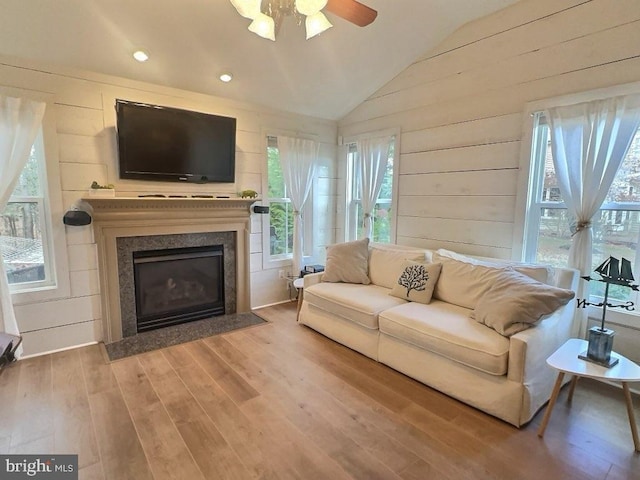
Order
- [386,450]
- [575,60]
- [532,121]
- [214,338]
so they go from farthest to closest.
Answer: [214,338] → [532,121] → [575,60] → [386,450]

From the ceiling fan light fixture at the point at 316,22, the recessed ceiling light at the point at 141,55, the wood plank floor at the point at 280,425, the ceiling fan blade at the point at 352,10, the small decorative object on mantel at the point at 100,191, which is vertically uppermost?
the recessed ceiling light at the point at 141,55

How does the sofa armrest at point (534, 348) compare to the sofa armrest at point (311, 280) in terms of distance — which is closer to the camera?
the sofa armrest at point (534, 348)

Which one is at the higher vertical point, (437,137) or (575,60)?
(575,60)

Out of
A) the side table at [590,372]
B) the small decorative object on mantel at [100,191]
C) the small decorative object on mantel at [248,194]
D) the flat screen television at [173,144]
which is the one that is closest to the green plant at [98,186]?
the small decorative object on mantel at [100,191]

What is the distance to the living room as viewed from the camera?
2516 mm

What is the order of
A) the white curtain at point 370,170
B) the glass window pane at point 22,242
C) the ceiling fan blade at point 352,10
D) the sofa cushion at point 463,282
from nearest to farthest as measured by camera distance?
the ceiling fan blade at point 352,10 < the sofa cushion at point 463,282 < the glass window pane at point 22,242 < the white curtain at point 370,170

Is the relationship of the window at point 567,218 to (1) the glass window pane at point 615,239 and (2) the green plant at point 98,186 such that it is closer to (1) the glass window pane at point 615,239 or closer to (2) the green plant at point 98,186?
(1) the glass window pane at point 615,239

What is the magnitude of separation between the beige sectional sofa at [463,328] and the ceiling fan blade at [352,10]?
1981 millimetres

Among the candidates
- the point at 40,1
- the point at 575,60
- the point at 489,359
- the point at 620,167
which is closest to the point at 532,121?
the point at 575,60

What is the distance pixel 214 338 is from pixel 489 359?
2378 millimetres

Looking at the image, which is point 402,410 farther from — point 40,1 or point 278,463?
point 40,1

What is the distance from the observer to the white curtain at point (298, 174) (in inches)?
161

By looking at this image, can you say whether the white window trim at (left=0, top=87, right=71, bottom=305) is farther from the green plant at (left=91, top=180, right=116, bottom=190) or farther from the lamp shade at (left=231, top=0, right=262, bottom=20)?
the lamp shade at (left=231, top=0, right=262, bottom=20)

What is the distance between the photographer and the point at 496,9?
9.48 feet
